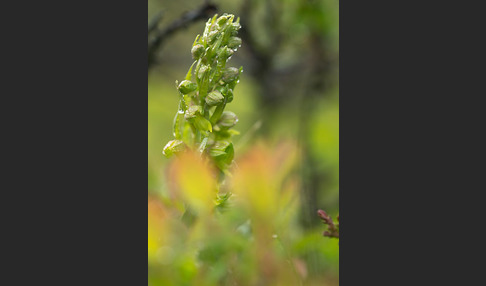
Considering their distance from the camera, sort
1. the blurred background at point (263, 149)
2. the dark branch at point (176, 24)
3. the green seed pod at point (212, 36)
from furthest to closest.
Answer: the dark branch at point (176, 24), the green seed pod at point (212, 36), the blurred background at point (263, 149)

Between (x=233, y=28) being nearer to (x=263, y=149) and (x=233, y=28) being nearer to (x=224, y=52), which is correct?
(x=224, y=52)

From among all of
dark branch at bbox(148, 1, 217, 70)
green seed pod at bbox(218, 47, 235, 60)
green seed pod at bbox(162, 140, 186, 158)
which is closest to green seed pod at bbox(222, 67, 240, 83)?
green seed pod at bbox(218, 47, 235, 60)

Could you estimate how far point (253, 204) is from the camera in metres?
1.05

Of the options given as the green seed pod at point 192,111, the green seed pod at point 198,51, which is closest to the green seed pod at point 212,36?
the green seed pod at point 198,51

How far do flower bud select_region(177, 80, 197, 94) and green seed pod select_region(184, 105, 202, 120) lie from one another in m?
0.03

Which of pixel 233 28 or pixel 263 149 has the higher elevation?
pixel 233 28

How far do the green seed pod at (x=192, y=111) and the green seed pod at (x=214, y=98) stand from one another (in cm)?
2

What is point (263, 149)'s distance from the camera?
3.71ft

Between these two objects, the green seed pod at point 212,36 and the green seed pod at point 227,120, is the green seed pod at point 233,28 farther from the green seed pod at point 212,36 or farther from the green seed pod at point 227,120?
the green seed pod at point 227,120

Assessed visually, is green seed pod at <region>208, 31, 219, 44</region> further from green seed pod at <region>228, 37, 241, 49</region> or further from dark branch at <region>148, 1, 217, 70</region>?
dark branch at <region>148, 1, 217, 70</region>

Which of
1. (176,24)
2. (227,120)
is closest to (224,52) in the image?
(227,120)

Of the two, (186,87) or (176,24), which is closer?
(186,87)

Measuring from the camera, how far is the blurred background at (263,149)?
3.68ft

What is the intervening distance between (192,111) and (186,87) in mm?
48
